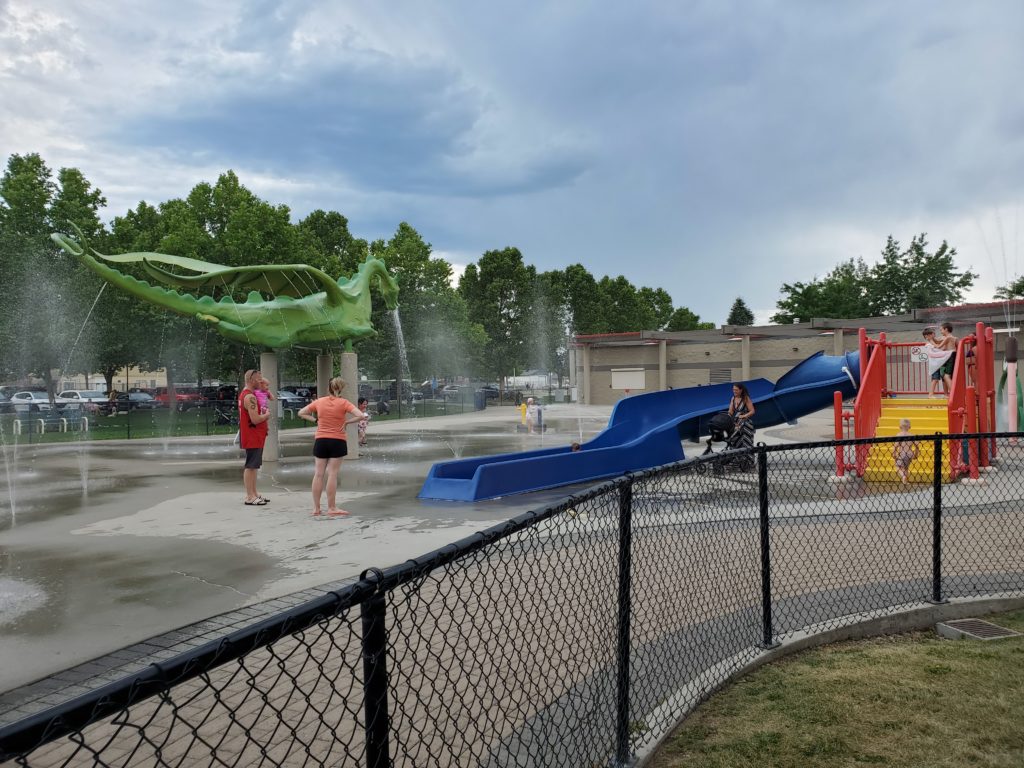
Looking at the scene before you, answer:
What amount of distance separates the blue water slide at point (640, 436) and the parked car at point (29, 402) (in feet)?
102

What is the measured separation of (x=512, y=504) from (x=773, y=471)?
5271 millimetres

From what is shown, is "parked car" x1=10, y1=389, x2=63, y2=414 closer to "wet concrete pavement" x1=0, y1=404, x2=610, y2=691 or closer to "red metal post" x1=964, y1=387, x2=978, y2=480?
"wet concrete pavement" x1=0, y1=404, x2=610, y2=691

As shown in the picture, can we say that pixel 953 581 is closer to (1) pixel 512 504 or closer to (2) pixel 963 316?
(1) pixel 512 504

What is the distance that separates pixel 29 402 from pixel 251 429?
31.8 meters

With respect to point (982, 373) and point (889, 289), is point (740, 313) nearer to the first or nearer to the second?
point (889, 289)

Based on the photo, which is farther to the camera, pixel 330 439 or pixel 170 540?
pixel 330 439

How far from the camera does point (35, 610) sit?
5418 millimetres

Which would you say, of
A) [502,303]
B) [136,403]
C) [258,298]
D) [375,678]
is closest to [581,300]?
[502,303]

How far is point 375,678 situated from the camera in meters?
1.79

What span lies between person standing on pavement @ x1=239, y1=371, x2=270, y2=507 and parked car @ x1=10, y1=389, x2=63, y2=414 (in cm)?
2992

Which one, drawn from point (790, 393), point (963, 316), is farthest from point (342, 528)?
point (963, 316)

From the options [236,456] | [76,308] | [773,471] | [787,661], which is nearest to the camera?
[787,661]

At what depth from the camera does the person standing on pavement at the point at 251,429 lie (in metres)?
9.31

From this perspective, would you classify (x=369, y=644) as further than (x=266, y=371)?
No
